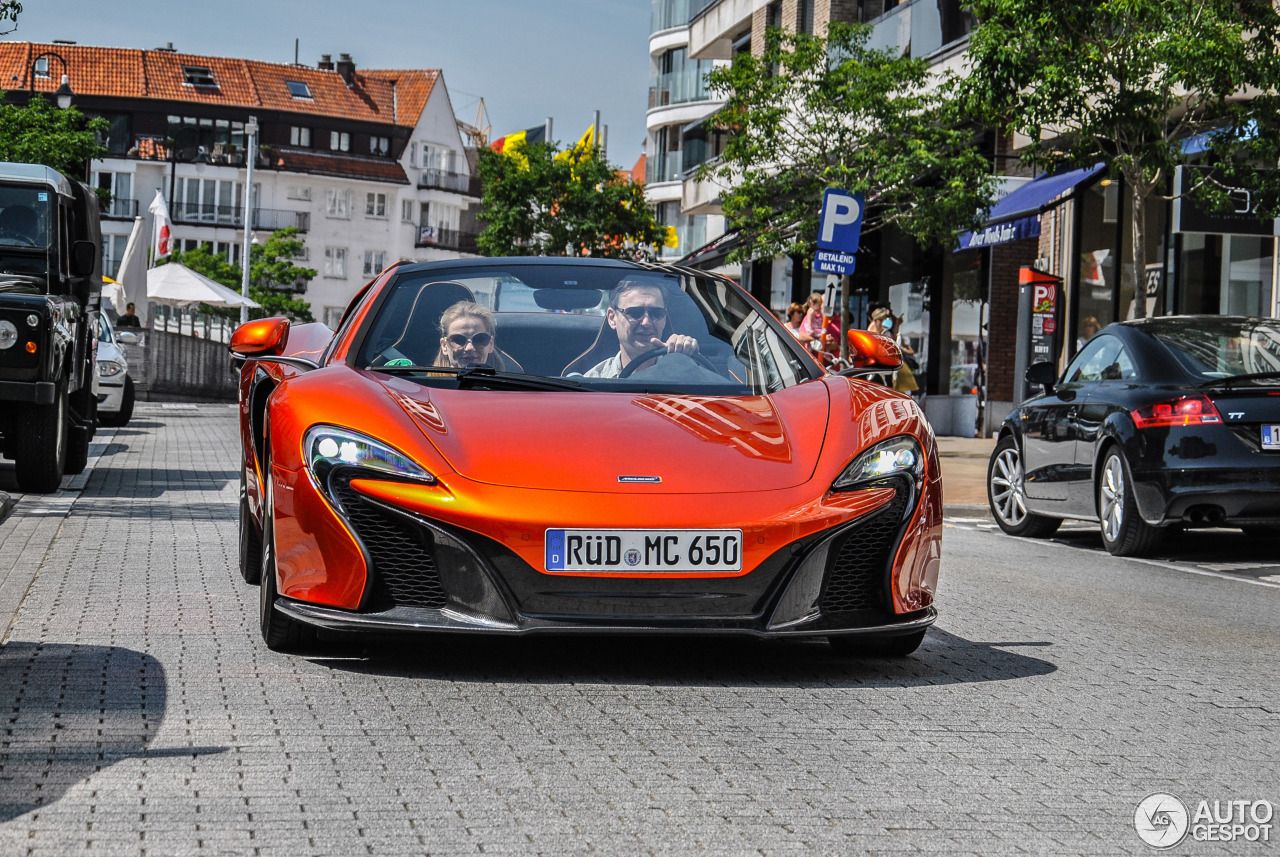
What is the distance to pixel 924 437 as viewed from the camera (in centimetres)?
577

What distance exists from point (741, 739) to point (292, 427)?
178cm

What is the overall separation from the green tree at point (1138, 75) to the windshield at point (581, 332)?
9818mm

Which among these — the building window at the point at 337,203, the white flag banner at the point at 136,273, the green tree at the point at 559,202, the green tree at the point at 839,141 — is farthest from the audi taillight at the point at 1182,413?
the building window at the point at 337,203

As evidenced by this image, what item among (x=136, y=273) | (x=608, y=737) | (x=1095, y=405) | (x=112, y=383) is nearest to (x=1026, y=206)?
(x=112, y=383)

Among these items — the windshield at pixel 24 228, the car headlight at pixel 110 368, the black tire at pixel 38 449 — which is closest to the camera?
the black tire at pixel 38 449

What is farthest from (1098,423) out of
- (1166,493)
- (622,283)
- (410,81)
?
(410,81)

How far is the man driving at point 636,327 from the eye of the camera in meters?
6.33

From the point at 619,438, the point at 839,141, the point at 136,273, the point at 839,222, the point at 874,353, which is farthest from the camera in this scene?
the point at 136,273

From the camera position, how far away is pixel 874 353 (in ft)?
21.6

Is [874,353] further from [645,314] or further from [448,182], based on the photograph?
[448,182]

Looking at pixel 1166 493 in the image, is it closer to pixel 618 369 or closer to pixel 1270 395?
pixel 1270 395

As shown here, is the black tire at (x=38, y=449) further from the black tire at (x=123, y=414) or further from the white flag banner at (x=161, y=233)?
the white flag banner at (x=161, y=233)

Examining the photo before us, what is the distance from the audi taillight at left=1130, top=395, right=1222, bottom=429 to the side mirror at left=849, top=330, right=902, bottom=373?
433 cm
